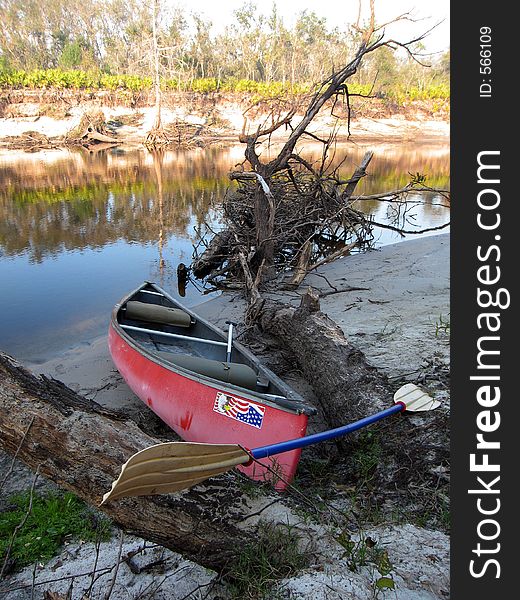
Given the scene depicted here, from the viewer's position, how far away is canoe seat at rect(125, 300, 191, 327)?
616cm

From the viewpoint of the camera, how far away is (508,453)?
165 centimetres

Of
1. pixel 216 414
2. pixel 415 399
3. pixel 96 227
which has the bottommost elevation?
pixel 216 414

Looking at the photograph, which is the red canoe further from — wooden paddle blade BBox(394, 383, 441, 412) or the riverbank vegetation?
the riverbank vegetation

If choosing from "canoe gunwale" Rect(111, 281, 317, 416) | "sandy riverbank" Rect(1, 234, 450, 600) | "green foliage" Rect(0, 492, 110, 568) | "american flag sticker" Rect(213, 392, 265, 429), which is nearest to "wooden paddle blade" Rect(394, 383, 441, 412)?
"sandy riverbank" Rect(1, 234, 450, 600)

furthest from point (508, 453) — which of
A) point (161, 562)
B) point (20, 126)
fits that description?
point (20, 126)

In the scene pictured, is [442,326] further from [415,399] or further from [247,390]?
[247,390]

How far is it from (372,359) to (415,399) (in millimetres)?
1520

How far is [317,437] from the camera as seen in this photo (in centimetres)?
296

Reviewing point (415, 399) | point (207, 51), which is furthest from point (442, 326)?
point (207, 51)

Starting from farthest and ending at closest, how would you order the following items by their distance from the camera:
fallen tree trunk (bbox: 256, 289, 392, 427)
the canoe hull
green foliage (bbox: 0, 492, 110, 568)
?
fallen tree trunk (bbox: 256, 289, 392, 427), the canoe hull, green foliage (bbox: 0, 492, 110, 568)

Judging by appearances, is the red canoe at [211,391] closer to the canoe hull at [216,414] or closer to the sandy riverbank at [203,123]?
the canoe hull at [216,414]

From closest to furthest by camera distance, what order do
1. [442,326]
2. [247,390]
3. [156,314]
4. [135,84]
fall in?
[247,390], [442,326], [156,314], [135,84]

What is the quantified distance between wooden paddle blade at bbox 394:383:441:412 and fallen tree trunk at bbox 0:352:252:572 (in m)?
1.59

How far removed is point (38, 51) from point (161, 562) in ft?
192
